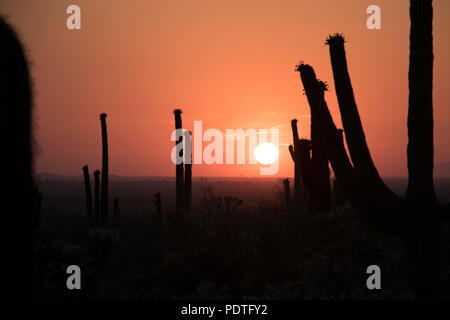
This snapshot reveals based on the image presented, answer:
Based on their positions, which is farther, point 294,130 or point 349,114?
point 294,130

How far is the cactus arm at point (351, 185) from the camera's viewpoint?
22.9 feet

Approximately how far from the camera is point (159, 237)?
17.0 m

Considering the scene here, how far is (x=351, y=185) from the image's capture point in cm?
721

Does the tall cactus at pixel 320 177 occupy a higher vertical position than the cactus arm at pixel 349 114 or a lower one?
lower

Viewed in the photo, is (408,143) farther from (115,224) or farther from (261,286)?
(115,224)

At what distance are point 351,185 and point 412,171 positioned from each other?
0.95 m

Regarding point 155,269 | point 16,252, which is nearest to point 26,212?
point 16,252

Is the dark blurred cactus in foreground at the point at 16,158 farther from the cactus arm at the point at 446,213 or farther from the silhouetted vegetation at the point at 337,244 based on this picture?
the cactus arm at the point at 446,213

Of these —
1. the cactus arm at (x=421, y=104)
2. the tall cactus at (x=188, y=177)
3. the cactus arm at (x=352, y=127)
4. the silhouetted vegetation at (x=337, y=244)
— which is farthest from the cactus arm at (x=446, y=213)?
the tall cactus at (x=188, y=177)

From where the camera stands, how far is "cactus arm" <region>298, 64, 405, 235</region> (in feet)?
22.9

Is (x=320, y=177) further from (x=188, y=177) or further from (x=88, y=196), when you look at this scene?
(x=88, y=196)

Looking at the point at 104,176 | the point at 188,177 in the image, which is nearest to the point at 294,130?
→ the point at 188,177

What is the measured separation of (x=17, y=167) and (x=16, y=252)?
30 cm

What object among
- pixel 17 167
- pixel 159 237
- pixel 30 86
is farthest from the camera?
pixel 159 237
